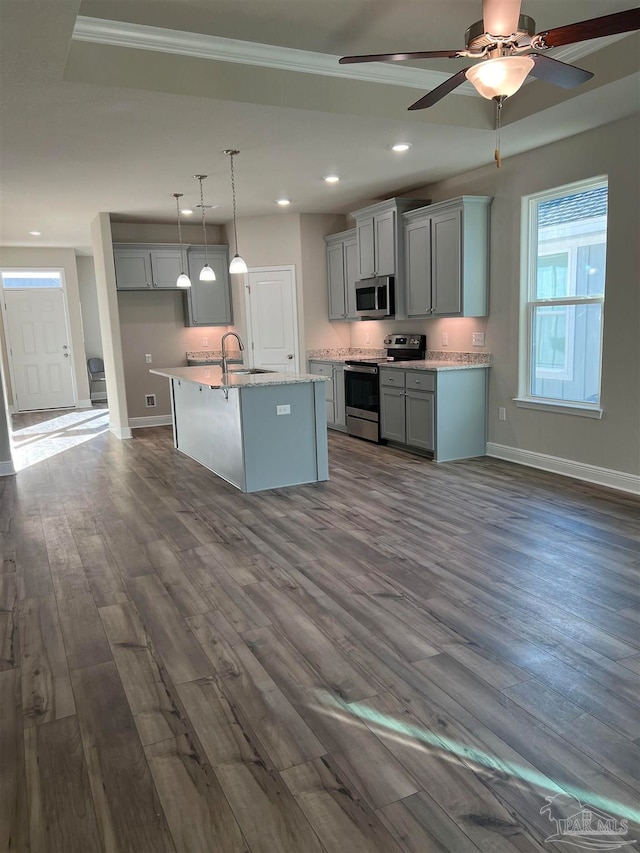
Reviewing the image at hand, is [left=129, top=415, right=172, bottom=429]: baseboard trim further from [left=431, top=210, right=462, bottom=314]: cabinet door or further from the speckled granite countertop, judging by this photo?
[left=431, top=210, right=462, bottom=314]: cabinet door

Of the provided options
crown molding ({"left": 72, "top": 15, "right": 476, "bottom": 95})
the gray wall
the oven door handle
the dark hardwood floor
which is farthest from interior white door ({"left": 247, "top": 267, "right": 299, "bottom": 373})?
the dark hardwood floor

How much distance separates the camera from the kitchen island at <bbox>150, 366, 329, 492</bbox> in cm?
501

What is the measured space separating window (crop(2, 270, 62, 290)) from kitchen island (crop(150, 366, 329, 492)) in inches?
249

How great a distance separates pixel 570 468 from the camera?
5.18 meters

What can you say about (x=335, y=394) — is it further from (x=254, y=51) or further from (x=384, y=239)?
(x=254, y=51)

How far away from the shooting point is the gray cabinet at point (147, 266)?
318 inches

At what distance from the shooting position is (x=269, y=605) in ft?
9.89

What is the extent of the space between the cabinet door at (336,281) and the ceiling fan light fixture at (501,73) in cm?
524

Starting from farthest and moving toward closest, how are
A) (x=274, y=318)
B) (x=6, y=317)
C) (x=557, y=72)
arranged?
(x=6, y=317) < (x=274, y=318) < (x=557, y=72)

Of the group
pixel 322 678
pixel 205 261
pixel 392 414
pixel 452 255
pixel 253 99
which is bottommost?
pixel 322 678

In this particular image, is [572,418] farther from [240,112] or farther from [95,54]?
[95,54]

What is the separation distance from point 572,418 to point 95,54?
431 cm

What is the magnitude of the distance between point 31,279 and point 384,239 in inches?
268

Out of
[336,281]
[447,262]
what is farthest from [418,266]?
[336,281]
